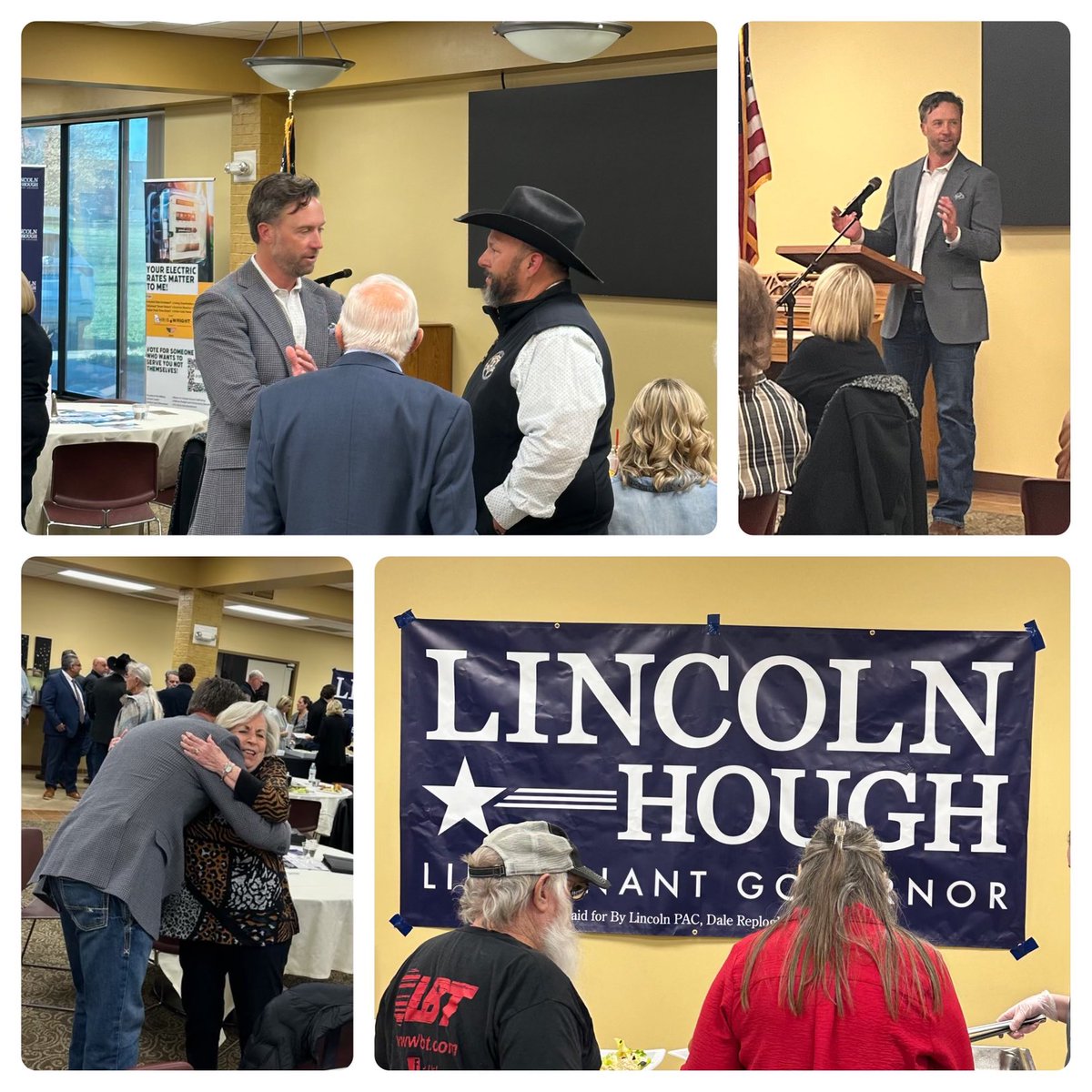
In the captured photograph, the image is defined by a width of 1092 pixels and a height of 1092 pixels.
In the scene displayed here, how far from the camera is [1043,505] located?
3.05 meters

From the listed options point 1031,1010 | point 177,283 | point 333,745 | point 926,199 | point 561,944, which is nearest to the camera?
point 561,944

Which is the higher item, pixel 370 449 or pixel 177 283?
pixel 177 283

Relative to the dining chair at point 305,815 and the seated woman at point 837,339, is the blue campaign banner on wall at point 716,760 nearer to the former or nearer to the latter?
the dining chair at point 305,815

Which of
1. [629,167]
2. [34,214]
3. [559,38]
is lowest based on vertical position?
[559,38]

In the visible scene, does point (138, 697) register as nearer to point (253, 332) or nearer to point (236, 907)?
point (236, 907)

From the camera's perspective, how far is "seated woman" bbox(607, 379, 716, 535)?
328cm

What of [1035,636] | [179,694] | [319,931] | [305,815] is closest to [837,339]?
[1035,636]

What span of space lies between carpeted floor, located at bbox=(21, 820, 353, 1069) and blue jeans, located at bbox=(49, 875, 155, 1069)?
626 millimetres

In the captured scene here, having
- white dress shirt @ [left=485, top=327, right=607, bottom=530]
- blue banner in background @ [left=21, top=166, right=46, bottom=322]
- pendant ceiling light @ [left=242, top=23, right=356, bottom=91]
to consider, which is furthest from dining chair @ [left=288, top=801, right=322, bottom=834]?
blue banner in background @ [left=21, top=166, right=46, bottom=322]

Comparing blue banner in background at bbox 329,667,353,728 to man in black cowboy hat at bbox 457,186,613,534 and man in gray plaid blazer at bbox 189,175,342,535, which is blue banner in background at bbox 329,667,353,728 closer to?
man in gray plaid blazer at bbox 189,175,342,535

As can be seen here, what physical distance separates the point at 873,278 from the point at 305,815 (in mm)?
2351

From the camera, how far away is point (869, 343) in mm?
2955

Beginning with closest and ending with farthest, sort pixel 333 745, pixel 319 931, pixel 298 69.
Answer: pixel 333 745 < pixel 319 931 < pixel 298 69
